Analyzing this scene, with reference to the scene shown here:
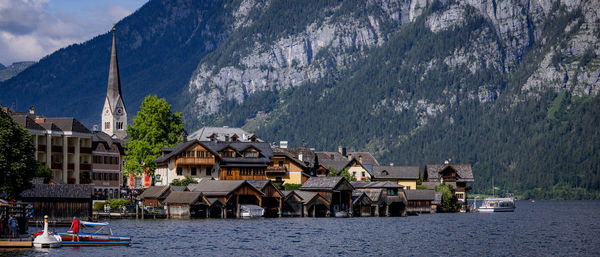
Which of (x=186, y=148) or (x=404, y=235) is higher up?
(x=186, y=148)

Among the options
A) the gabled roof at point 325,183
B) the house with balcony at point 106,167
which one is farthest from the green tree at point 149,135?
the gabled roof at point 325,183

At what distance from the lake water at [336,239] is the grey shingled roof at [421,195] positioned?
38723mm

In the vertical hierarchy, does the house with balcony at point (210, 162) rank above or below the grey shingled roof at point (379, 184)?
above

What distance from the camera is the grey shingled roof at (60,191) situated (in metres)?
115

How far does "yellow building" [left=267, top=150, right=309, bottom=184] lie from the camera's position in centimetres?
17400

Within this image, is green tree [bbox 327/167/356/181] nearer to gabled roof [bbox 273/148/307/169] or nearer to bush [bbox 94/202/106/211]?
gabled roof [bbox 273/148/307/169]

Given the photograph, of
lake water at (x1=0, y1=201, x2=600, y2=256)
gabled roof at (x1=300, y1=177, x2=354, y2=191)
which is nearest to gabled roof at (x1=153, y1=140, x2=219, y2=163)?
gabled roof at (x1=300, y1=177, x2=354, y2=191)

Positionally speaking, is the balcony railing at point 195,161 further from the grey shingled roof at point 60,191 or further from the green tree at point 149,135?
the grey shingled roof at point 60,191

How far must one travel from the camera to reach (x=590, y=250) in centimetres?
9912

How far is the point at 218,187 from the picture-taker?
149125 millimetres

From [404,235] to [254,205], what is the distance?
1555 inches

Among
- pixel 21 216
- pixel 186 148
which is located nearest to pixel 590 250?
pixel 21 216

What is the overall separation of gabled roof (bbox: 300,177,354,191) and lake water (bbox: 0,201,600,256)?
37.8 ft

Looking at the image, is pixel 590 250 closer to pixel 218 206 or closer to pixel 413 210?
pixel 218 206
